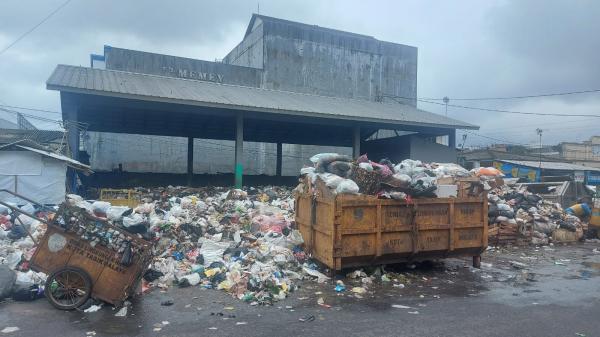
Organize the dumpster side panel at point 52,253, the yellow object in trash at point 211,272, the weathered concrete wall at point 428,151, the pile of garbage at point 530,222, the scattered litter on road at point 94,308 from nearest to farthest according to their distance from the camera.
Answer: the scattered litter on road at point 94,308
the dumpster side panel at point 52,253
the yellow object in trash at point 211,272
the pile of garbage at point 530,222
the weathered concrete wall at point 428,151

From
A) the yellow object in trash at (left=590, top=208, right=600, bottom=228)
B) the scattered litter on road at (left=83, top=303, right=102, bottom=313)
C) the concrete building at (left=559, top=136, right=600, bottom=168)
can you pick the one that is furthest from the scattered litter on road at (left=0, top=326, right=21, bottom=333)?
the concrete building at (left=559, top=136, right=600, bottom=168)

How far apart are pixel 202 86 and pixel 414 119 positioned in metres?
9.58

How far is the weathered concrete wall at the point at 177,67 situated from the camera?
26.2 metres

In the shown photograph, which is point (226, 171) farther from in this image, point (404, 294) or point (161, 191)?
point (404, 294)

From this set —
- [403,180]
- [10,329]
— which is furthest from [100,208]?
[403,180]

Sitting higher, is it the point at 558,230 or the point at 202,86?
the point at 202,86

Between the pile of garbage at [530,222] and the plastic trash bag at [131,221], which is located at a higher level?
the plastic trash bag at [131,221]

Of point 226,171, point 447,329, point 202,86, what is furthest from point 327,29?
point 447,329

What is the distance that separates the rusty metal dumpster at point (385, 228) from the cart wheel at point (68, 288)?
3389mm

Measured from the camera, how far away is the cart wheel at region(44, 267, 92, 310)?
5.40 metres

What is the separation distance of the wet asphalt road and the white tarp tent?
8.10 meters

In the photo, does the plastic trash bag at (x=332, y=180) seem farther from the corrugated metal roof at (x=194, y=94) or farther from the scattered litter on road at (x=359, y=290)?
the corrugated metal roof at (x=194, y=94)

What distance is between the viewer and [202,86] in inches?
773

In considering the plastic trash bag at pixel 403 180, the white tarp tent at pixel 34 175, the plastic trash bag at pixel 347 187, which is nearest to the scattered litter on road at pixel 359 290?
the plastic trash bag at pixel 347 187
